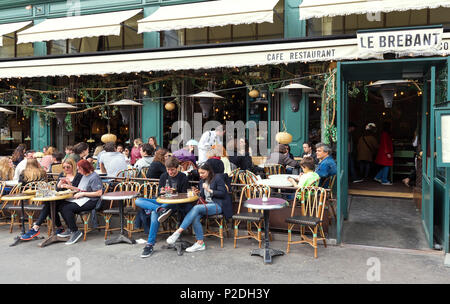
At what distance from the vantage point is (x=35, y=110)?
491 inches

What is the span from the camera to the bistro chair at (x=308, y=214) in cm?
546

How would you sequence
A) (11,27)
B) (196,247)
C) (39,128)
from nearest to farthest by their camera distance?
(196,247)
(11,27)
(39,128)

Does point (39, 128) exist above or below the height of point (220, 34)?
below

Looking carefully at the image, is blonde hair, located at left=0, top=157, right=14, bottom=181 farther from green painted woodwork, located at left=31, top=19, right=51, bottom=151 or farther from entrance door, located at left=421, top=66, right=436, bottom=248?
→ entrance door, located at left=421, top=66, right=436, bottom=248

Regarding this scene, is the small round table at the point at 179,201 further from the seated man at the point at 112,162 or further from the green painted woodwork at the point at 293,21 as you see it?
the green painted woodwork at the point at 293,21

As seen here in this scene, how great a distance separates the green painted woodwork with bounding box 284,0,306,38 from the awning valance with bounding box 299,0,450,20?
948 millimetres

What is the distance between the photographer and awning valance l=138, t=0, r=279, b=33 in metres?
9.27

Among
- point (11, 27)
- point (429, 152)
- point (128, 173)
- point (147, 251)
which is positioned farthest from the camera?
point (11, 27)

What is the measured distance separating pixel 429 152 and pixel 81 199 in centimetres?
596

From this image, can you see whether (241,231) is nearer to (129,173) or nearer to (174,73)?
(129,173)

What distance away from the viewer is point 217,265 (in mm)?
5176

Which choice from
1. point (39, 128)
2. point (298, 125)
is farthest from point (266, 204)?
point (39, 128)

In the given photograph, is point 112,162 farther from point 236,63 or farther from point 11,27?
point 11,27
